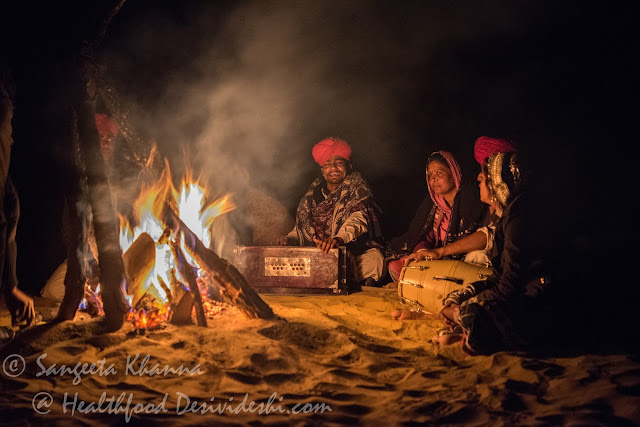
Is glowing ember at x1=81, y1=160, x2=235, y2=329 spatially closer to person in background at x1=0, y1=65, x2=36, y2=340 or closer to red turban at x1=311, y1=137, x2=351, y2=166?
person in background at x1=0, y1=65, x2=36, y2=340

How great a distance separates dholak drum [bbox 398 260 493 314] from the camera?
4.53 m

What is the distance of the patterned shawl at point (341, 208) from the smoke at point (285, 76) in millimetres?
1199

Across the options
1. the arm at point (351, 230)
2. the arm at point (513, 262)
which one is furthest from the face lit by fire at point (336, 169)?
the arm at point (513, 262)

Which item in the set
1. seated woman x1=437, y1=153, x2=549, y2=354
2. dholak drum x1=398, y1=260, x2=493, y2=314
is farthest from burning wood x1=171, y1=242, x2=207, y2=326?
dholak drum x1=398, y1=260, x2=493, y2=314

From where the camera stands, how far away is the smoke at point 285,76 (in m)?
7.76

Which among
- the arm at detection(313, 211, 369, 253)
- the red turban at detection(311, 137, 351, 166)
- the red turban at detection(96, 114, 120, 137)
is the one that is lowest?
the arm at detection(313, 211, 369, 253)

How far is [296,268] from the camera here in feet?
21.2

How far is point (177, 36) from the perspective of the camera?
7.80 metres

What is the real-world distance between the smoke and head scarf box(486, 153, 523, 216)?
4571mm

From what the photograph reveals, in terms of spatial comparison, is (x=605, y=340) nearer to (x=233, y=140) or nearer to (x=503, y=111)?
(x=503, y=111)

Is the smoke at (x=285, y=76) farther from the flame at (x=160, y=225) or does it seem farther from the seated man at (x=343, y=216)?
the flame at (x=160, y=225)

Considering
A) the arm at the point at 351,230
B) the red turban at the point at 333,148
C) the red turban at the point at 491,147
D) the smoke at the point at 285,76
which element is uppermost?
the smoke at the point at 285,76

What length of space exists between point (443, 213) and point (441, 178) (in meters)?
0.55

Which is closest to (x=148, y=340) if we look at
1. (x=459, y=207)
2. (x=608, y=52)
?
(x=459, y=207)
